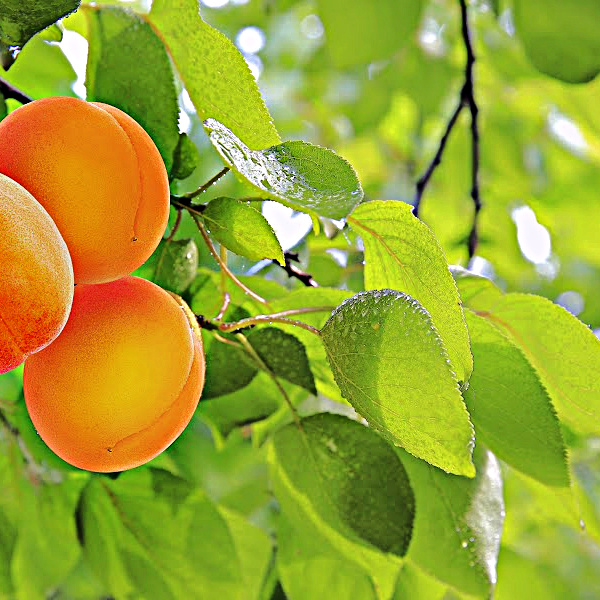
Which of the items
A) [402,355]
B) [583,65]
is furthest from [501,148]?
[402,355]

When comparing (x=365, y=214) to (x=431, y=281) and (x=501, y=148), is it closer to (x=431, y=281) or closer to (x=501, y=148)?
(x=431, y=281)

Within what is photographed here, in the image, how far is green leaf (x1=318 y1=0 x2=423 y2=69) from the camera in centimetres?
84

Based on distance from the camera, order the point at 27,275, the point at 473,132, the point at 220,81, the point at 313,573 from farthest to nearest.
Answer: the point at 473,132 < the point at 313,573 < the point at 220,81 < the point at 27,275

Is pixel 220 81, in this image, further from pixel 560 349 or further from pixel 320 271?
pixel 320 271

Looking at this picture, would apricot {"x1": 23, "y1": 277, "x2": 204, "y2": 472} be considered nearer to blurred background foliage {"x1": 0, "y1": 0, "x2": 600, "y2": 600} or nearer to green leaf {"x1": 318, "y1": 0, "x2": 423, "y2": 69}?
blurred background foliage {"x1": 0, "y1": 0, "x2": 600, "y2": 600}

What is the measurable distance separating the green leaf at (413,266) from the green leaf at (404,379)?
47 millimetres

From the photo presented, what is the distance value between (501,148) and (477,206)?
0.60m

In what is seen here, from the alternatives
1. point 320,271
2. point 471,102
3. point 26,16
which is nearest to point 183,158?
point 26,16

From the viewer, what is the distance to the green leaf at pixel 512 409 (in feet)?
→ 1.62

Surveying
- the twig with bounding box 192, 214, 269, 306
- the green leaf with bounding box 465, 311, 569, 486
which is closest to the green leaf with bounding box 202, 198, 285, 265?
the twig with bounding box 192, 214, 269, 306

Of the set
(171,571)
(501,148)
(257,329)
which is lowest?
(501,148)

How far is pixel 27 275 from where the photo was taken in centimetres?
30

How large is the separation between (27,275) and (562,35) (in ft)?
1.93

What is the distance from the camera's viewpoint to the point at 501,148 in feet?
5.03
